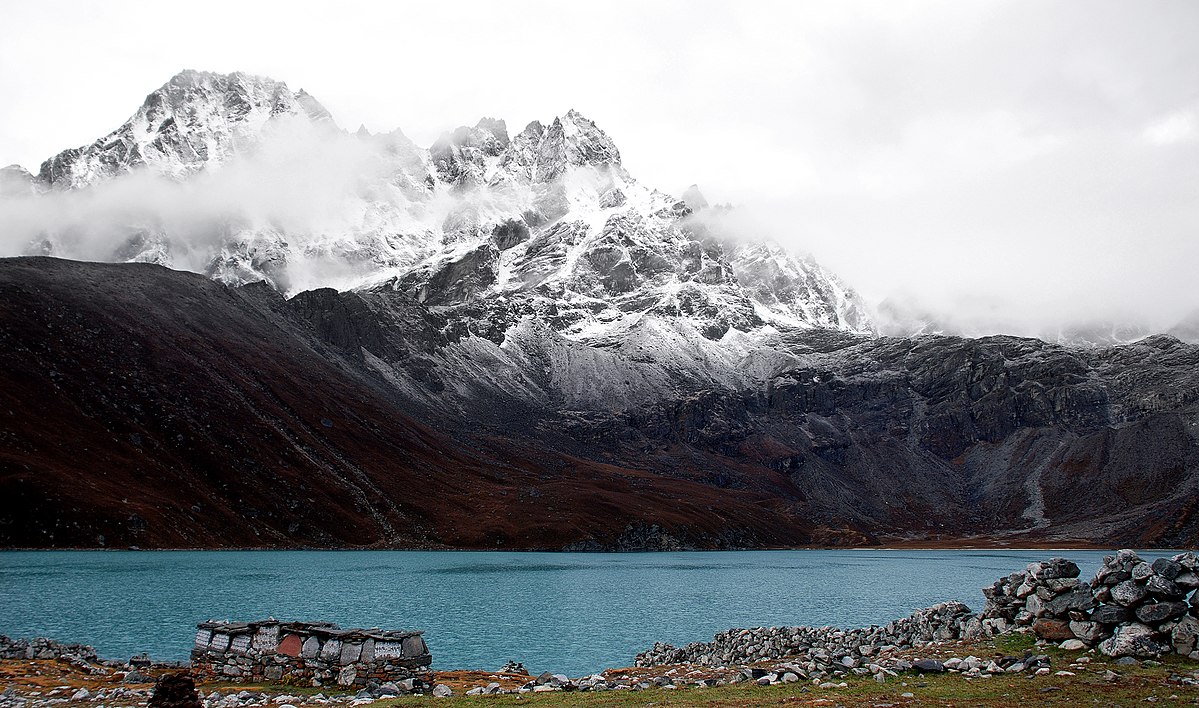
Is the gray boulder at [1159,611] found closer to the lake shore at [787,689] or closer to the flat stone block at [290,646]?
the lake shore at [787,689]

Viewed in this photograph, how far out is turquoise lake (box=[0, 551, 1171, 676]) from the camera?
200ft

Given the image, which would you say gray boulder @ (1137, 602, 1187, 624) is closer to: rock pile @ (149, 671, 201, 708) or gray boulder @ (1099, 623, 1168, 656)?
gray boulder @ (1099, 623, 1168, 656)

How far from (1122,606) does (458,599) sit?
7925cm

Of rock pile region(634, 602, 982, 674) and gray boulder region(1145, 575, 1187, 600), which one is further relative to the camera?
rock pile region(634, 602, 982, 674)

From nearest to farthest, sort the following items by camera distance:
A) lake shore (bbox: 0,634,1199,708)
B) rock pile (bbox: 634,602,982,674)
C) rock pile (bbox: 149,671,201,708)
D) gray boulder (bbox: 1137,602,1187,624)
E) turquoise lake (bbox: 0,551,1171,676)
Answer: rock pile (bbox: 149,671,201,708), lake shore (bbox: 0,634,1199,708), gray boulder (bbox: 1137,602,1187,624), rock pile (bbox: 634,602,982,674), turquoise lake (bbox: 0,551,1171,676)

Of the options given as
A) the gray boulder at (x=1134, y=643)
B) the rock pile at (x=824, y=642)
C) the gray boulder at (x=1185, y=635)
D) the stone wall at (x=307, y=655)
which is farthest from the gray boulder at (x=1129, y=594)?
the stone wall at (x=307, y=655)

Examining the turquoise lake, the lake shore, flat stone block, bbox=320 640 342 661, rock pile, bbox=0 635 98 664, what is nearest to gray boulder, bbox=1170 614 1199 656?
the lake shore

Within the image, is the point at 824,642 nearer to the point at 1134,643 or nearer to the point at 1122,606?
the point at 1122,606

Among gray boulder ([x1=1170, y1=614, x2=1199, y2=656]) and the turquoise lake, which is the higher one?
gray boulder ([x1=1170, y1=614, x2=1199, y2=656])

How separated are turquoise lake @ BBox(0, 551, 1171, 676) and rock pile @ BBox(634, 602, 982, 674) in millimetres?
7813

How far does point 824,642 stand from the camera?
145 ft

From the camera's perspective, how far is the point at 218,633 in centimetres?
3472

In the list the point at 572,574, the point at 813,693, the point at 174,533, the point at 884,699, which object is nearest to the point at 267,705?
the point at 813,693

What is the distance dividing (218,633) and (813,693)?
24.8m
